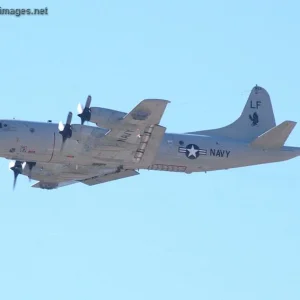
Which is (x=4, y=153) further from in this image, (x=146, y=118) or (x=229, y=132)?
(x=229, y=132)

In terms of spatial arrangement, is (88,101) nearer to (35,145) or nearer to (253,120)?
(35,145)

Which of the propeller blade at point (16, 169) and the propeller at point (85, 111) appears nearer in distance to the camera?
the propeller at point (85, 111)

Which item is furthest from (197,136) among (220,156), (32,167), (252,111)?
(32,167)

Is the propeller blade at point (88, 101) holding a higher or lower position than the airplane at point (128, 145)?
higher

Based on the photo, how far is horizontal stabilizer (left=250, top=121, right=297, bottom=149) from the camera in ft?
167

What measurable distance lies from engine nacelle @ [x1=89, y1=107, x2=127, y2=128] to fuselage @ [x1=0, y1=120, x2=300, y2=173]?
4.94 ft

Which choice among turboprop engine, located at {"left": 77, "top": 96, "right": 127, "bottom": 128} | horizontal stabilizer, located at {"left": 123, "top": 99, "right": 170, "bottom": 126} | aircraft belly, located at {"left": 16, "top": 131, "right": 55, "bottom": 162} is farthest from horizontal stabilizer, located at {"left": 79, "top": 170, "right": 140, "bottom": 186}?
horizontal stabilizer, located at {"left": 123, "top": 99, "right": 170, "bottom": 126}

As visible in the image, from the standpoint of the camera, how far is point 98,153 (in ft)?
160

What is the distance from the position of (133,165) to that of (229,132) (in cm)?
703

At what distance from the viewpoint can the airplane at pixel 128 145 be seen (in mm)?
47375

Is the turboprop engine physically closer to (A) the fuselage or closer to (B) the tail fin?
(A) the fuselage

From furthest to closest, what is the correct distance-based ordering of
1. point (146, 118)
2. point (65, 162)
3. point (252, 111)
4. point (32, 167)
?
point (252, 111) → point (32, 167) → point (65, 162) → point (146, 118)

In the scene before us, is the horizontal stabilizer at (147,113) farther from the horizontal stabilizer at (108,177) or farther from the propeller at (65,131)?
the horizontal stabilizer at (108,177)

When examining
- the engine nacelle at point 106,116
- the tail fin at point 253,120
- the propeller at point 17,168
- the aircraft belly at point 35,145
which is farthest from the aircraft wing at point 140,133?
the propeller at point 17,168
